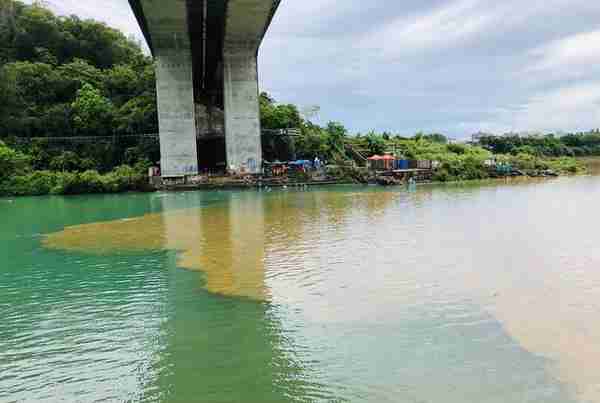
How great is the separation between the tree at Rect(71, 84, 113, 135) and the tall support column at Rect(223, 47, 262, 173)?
47.4 feet

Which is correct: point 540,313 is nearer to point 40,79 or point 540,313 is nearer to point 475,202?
point 475,202

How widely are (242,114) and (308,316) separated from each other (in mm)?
34534

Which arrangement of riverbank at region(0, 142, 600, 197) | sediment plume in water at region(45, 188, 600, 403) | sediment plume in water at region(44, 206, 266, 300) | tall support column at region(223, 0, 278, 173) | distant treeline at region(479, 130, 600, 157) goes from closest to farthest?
sediment plume in water at region(45, 188, 600, 403) < sediment plume in water at region(44, 206, 266, 300) < riverbank at region(0, 142, 600, 197) < tall support column at region(223, 0, 278, 173) < distant treeline at region(479, 130, 600, 157)

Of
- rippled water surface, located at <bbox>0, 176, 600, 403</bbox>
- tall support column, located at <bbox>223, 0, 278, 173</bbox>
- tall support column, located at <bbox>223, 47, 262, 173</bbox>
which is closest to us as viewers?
rippled water surface, located at <bbox>0, 176, 600, 403</bbox>

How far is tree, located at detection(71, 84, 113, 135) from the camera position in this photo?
47.5 meters

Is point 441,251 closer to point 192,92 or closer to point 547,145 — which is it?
point 192,92

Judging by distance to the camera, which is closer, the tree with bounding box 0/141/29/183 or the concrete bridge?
the concrete bridge

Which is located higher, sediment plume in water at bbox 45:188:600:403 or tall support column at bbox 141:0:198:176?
tall support column at bbox 141:0:198:176

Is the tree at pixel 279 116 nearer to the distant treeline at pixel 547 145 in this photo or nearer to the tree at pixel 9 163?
the tree at pixel 9 163

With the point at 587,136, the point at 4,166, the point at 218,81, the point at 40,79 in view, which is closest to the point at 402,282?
the point at 4,166

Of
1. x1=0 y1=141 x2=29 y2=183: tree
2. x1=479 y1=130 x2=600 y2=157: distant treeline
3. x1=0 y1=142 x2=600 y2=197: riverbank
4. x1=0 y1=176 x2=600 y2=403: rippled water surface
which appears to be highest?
x1=479 y1=130 x2=600 y2=157: distant treeline

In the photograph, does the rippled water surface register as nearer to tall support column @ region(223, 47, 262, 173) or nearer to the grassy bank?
the grassy bank

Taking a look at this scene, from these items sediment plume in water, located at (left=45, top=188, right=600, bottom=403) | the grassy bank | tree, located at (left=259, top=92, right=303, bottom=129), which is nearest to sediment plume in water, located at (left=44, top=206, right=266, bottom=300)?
sediment plume in water, located at (left=45, top=188, right=600, bottom=403)

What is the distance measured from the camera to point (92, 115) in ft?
156
